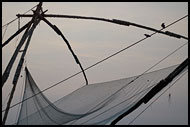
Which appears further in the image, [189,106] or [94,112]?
[94,112]

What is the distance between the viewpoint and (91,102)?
5.03m

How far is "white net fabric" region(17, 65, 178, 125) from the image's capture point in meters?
4.52

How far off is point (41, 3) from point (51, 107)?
1747mm

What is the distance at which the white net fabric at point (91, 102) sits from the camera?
4.52m

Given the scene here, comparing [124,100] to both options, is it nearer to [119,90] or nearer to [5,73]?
[119,90]

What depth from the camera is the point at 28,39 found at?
5.27 metres

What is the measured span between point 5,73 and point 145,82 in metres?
2.07

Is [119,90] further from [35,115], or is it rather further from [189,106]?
[35,115]

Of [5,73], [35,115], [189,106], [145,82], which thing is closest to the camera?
[189,106]

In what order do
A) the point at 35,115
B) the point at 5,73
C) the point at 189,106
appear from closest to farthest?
1. the point at 189,106
2. the point at 5,73
3. the point at 35,115

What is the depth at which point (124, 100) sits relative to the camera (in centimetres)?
456

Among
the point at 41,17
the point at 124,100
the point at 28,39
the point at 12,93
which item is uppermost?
the point at 41,17

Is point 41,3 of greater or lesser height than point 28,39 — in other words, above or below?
above

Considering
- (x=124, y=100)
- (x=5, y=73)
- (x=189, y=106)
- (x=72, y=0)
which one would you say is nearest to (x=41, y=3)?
(x=72, y=0)
